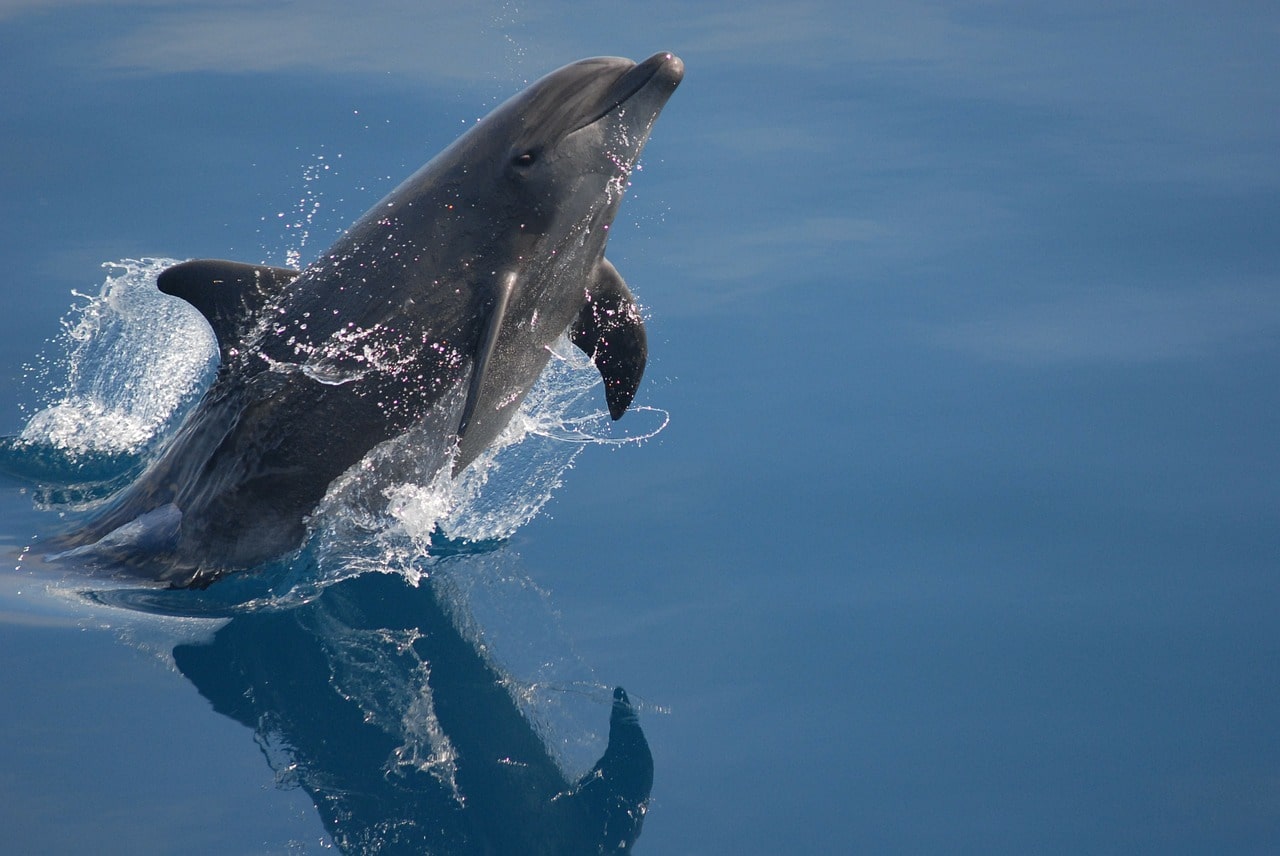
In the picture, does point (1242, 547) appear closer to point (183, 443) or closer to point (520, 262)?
point (520, 262)

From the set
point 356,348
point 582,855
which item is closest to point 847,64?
point 356,348

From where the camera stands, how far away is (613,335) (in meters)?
7.98

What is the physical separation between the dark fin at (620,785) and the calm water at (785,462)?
0.25 ft

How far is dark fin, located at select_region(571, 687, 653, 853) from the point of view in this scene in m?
5.25

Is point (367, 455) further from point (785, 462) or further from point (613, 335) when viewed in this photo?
point (785, 462)

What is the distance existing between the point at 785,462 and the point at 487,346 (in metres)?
2.15

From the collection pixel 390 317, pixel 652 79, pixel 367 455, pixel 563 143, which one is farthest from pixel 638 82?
pixel 367 455

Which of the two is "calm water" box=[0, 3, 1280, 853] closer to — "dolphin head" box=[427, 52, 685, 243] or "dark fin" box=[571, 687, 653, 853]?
"dark fin" box=[571, 687, 653, 853]

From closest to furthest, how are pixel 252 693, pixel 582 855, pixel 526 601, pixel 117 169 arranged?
1. pixel 582 855
2. pixel 252 693
3. pixel 526 601
4. pixel 117 169

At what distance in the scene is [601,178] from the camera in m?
7.16

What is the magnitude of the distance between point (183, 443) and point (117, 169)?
5500 millimetres

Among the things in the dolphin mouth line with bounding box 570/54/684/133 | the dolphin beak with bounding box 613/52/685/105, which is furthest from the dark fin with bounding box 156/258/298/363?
the dolphin beak with bounding box 613/52/685/105

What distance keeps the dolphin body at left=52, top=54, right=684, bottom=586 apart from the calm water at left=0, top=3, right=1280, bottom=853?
40 centimetres

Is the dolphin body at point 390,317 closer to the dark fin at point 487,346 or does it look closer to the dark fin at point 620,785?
the dark fin at point 487,346
